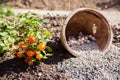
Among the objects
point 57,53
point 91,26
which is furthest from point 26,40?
point 91,26

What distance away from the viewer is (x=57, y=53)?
428cm

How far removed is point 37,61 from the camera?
4070mm

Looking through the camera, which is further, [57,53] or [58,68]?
[57,53]

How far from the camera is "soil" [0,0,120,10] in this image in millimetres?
7699

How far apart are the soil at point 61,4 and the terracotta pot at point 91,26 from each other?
2937 mm

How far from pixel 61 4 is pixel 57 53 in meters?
3.66

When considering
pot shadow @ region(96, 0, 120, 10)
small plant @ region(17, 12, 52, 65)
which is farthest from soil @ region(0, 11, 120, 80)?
pot shadow @ region(96, 0, 120, 10)

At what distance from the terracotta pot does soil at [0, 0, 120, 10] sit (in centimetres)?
294

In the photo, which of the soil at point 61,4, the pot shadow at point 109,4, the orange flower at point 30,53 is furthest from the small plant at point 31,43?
the pot shadow at point 109,4

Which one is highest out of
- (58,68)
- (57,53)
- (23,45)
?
(23,45)

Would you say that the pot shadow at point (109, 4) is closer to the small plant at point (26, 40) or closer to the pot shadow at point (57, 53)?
the pot shadow at point (57, 53)

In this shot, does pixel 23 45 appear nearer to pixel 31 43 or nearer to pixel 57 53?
pixel 31 43

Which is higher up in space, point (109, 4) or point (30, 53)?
point (109, 4)

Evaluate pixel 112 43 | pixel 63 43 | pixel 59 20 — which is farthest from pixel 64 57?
pixel 59 20
